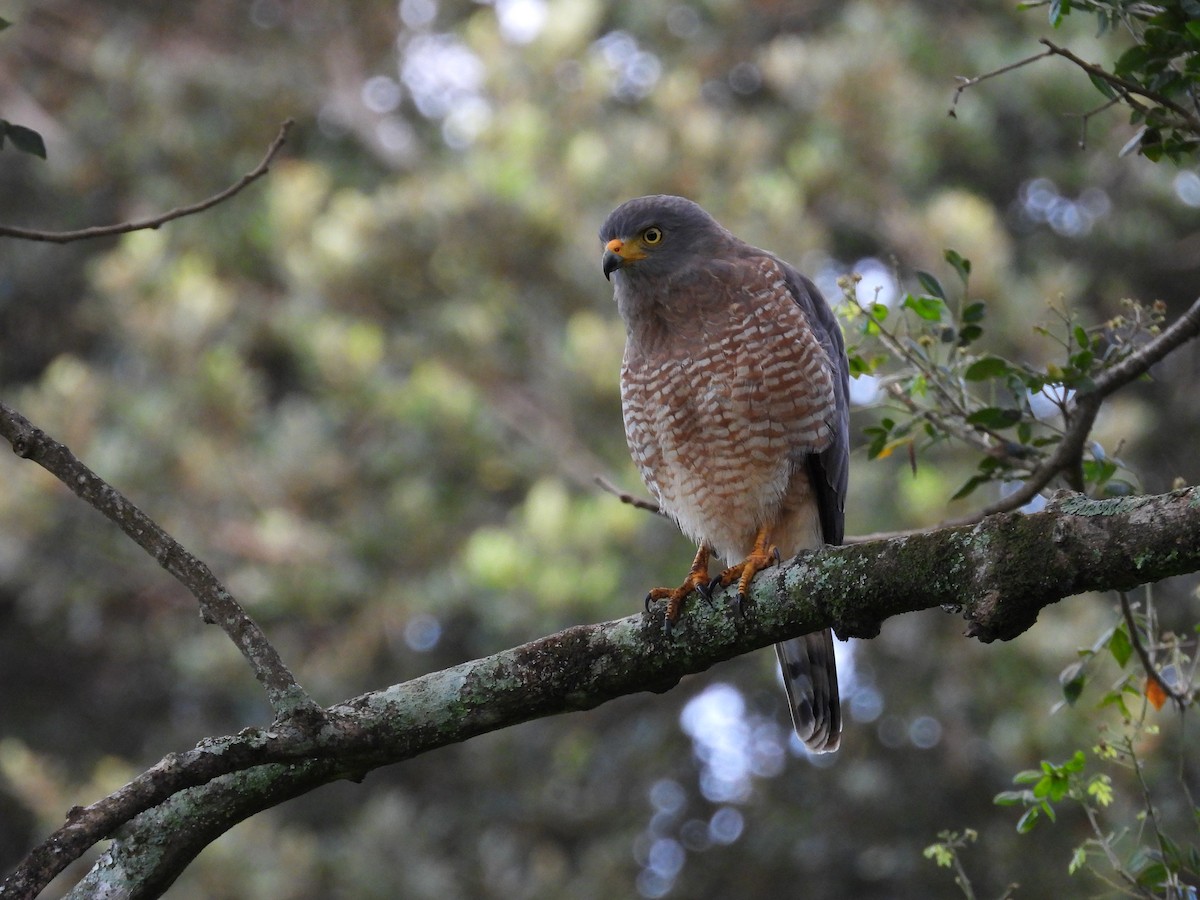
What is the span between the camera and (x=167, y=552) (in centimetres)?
254

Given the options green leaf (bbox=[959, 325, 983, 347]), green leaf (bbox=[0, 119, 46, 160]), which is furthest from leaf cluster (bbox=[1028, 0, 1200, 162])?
green leaf (bbox=[0, 119, 46, 160])

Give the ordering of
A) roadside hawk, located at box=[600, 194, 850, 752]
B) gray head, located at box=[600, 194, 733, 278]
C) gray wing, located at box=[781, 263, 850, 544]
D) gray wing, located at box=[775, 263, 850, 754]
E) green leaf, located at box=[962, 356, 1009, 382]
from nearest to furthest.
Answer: green leaf, located at box=[962, 356, 1009, 382], roadside hawk, located at box=[600, 194, 850, 752], gray wing, located at box=[781, 263, 850, 544], gray wing, located at box=[775, 263, 850, 754], gray head, located at box=[600, 194, 733, 278]

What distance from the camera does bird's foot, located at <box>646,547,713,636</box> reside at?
294 centimetres

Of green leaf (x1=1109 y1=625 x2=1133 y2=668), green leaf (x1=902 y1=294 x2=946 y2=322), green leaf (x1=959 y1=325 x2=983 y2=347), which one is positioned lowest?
green leaf (x1=1109 y1=625 x2=1133 y2=668)

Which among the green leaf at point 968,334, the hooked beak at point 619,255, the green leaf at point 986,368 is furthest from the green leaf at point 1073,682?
the hooked beak at point 619,255

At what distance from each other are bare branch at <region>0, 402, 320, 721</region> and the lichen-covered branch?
0.23ft

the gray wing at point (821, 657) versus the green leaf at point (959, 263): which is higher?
the green leaf at point (959, 263)

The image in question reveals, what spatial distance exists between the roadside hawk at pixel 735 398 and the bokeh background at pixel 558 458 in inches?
137

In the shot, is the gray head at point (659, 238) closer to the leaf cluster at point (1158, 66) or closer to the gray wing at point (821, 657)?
the gray wing at point (821, 657)

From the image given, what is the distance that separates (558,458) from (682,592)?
6.26m

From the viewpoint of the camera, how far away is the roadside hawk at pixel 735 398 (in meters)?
4.03

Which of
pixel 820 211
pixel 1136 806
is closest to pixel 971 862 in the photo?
pixel 1136 806

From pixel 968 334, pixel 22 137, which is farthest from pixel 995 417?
pixel 22 137

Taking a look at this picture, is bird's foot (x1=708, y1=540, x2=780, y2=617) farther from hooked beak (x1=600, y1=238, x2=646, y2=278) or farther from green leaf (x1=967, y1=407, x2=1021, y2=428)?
hooked beak (x1=600, y1=238, x2=646, y2=278)
